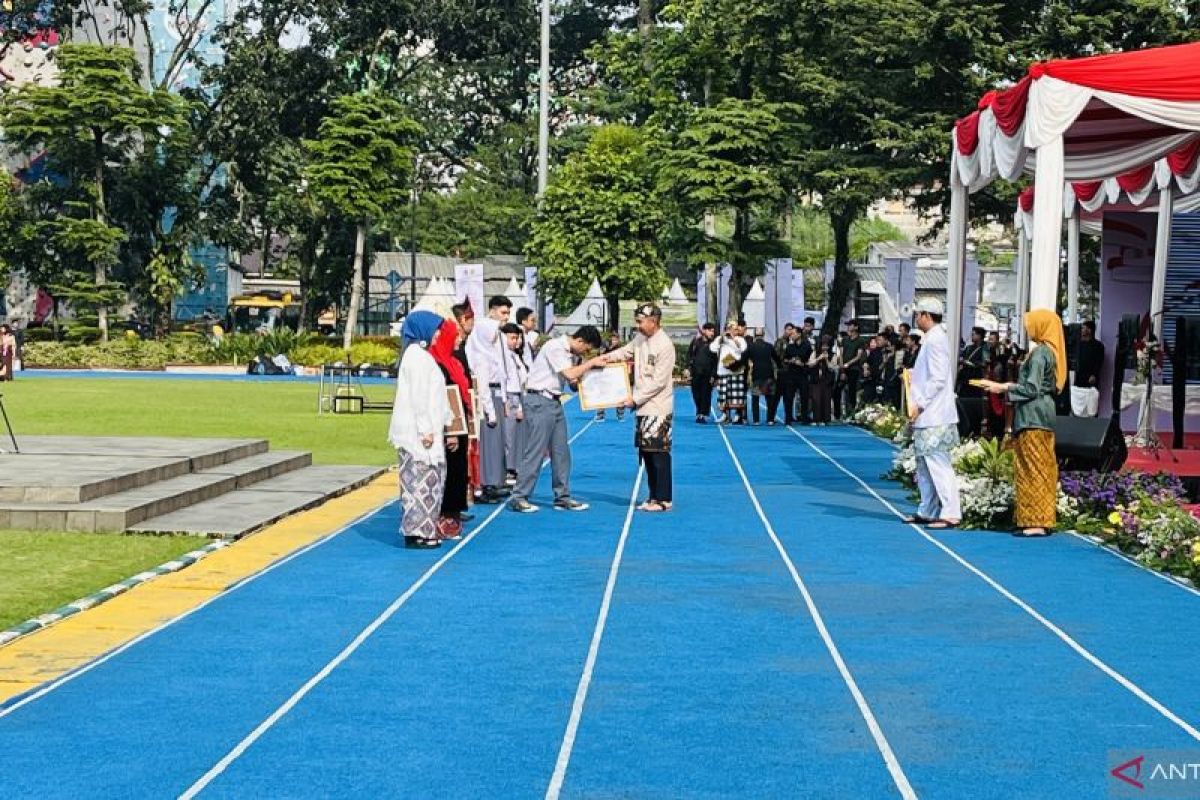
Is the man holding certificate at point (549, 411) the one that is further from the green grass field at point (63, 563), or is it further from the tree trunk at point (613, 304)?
the tree trunk at point (613, 304)

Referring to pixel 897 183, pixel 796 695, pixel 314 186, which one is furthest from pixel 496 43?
pixel 796 695

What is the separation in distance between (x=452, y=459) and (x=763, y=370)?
17.1 m

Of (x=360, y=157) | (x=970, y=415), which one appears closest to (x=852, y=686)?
(x=970, y=415)

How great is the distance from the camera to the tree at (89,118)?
175 ft

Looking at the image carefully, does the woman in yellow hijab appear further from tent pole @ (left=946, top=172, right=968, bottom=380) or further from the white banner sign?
the white banner sign

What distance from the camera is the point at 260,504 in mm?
15297

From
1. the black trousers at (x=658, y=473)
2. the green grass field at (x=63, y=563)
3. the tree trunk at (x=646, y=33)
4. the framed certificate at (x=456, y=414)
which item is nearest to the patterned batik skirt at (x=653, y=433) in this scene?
the black trousers at (x=658, y=473)

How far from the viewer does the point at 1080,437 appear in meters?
14.7

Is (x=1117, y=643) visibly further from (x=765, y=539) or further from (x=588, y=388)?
(x=588, y=388)

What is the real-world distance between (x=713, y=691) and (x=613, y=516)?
7452mm

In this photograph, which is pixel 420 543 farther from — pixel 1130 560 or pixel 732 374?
pixel 732 374

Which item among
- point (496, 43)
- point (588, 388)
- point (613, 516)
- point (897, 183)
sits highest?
point (496, 43)

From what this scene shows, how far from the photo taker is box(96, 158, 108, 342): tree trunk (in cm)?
5447

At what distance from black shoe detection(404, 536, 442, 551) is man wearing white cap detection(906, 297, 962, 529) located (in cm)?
450
